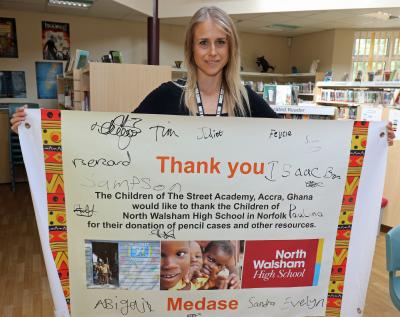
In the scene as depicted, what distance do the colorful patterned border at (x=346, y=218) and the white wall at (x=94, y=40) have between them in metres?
6.15

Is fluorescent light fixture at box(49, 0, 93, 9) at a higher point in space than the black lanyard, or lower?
higher

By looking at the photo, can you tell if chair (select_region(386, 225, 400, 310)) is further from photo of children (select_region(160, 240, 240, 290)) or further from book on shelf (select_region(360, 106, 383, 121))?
book on shelf (select_region(360, 106, 383, 121))

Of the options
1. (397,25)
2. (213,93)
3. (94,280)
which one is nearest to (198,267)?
(94,280)

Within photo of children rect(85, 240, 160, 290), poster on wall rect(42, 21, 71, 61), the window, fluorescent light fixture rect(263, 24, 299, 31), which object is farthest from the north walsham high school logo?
the window

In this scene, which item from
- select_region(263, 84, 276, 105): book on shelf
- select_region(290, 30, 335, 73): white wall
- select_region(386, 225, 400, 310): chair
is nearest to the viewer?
select_region(386, 225, 400, 310): chair

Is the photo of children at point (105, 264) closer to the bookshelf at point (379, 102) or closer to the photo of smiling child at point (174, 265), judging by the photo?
the photo of smiling child at point (174, 265)

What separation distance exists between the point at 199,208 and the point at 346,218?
0.63 metres

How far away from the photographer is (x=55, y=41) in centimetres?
645

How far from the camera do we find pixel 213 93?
1.61 metres
